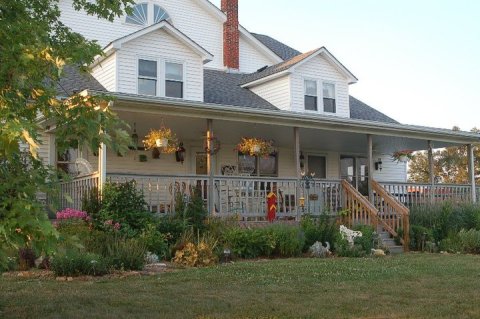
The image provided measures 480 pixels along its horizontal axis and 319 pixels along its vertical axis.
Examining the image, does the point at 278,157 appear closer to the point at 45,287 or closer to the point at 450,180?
the point at 45,287

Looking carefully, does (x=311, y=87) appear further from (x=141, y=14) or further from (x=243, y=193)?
(x=141, y=14)

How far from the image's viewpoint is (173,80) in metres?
17.5

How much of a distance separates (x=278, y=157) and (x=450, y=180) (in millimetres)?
24384

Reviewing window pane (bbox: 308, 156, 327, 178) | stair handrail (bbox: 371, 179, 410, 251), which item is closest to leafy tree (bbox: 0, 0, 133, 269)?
stair handrail (bbox: 371, 179, 410, 251)

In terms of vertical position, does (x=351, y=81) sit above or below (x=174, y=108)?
above

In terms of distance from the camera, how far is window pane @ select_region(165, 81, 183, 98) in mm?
17359

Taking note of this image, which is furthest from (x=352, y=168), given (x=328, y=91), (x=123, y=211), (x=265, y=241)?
(x=123, y=211)

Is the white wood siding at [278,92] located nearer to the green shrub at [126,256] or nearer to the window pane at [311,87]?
the window pane at [311,87]

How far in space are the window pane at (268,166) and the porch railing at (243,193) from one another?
3.94 meters

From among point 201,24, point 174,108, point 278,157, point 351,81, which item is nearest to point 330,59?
point 351,81

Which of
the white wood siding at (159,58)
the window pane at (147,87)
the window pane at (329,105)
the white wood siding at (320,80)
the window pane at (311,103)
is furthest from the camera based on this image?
the window pane at (329,105)

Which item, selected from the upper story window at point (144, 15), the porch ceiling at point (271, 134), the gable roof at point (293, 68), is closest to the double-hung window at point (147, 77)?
the porch ceiling at point (271, 134)

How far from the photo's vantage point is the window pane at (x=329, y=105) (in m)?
20.1

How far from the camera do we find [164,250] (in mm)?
12305
